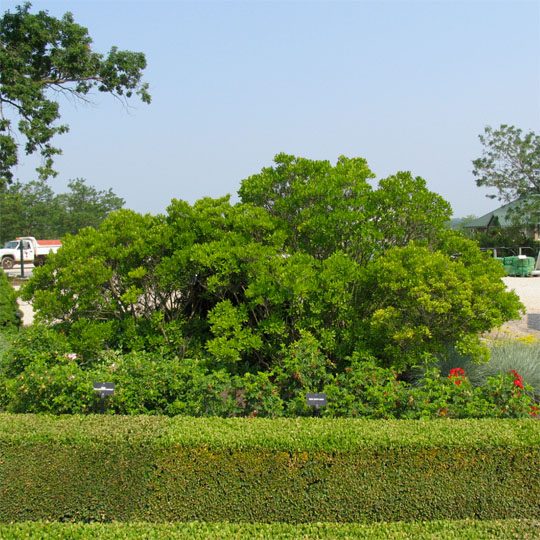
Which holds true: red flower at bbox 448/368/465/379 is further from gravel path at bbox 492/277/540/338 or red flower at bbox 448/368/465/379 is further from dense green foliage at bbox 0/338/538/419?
gravel path at bbox 492/277/540/338

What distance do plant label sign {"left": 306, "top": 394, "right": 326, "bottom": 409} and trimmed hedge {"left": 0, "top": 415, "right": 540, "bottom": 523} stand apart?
1.79 feet

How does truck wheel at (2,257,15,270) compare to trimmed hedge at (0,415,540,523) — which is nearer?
trimmed hedge at (0,415,540,523)

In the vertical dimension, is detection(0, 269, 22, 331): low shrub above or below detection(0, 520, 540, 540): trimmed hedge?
above

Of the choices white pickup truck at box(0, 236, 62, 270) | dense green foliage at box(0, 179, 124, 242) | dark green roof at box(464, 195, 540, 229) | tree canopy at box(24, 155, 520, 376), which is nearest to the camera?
tree canopy at box(24, 155, 520, 376)

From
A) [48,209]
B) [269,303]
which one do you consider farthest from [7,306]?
[48,209]

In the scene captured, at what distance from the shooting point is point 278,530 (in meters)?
3.79

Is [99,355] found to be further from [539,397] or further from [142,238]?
[539,397]

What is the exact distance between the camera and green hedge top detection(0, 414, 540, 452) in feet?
13.1

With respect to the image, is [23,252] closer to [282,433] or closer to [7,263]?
[7,263]

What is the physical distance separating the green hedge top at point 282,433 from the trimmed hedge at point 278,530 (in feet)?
1.51

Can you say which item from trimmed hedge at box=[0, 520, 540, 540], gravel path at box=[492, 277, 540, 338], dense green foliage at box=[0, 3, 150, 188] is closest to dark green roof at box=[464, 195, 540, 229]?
gravel path at box=[492, 277, 540, 338]

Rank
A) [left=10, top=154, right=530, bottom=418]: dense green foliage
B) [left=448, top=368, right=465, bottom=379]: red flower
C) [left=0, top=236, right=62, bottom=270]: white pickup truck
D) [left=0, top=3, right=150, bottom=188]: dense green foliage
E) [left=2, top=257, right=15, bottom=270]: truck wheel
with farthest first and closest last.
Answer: [left=0, top=236, right=62, bottom=270]: white pickup truck < [left=2, top=257, right=15, bottom=270]: truck wheel < [left=0, top=3, right=150, bottom=188]: dense green foliage < [left=448, top=368, right=465, bottom=379]: red flower < [left=10, top=154, right=530, bottom=418]: dense green foliage

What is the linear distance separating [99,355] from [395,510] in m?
3.26

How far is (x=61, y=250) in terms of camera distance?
6082mm
